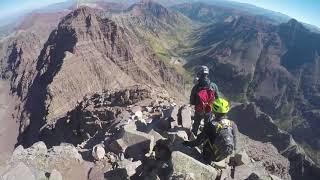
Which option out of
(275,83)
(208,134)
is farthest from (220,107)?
(275,83)

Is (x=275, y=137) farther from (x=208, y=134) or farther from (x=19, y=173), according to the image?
(x=19, y=173)

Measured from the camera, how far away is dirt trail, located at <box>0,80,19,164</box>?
205 ft

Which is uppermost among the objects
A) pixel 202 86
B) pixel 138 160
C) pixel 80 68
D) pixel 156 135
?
pixel 202 86

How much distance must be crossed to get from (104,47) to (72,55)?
1399 cm

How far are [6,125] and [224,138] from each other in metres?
64.6

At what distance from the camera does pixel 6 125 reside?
231 feet

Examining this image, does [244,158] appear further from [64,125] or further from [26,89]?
[26,89]

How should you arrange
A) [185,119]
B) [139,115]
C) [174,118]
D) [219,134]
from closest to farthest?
[219,134] < [185,119] < [174,118] < [139,115]

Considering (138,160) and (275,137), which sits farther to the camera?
(275,137)

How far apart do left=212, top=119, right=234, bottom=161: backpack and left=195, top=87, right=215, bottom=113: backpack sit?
2.75 metres

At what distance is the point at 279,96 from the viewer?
150m

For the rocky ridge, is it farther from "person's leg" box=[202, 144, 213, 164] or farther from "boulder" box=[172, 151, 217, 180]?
"person's leg" box=[202, 144, 213, 164]

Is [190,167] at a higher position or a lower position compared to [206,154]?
higher

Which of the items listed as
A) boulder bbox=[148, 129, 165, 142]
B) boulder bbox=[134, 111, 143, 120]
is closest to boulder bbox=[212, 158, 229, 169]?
boulder bbox=[148, 129, 165, 142]
